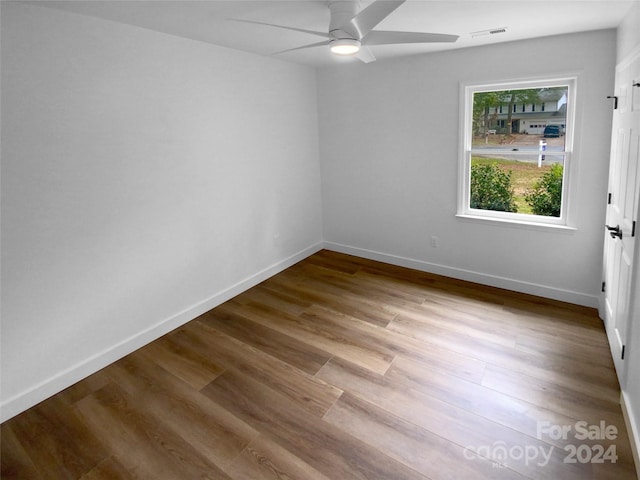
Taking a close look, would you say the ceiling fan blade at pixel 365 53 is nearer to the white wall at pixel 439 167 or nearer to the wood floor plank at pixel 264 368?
the white wall at pixel 439 167

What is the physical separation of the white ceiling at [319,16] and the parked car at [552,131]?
31.2 inches

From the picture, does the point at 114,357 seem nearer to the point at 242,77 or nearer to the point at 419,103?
the point at 242,77

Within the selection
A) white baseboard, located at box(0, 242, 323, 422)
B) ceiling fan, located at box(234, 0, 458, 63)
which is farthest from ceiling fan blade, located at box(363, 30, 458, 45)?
white baseboard, located at box(0, 242, 323, 422)

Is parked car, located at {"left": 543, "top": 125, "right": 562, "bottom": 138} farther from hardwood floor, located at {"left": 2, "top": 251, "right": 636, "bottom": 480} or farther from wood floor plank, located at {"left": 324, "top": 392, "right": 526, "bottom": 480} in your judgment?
wood floor plank, located at {"left": 324, "top": 392, "right": 526, "bottom": 480}

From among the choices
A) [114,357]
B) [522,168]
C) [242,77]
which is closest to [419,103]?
[522,168]

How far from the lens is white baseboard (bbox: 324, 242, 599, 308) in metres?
3.39

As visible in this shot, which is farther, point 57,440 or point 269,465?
point 57,440

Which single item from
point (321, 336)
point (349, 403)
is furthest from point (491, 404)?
point (321, 336)

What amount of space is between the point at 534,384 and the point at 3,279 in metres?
3.54

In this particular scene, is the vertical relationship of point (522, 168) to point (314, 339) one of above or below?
above

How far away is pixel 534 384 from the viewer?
238 centimetres

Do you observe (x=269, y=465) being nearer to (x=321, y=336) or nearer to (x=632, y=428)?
(x=321, y=336)

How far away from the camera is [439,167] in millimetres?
3949

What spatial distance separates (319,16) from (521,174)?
8.28 ft
